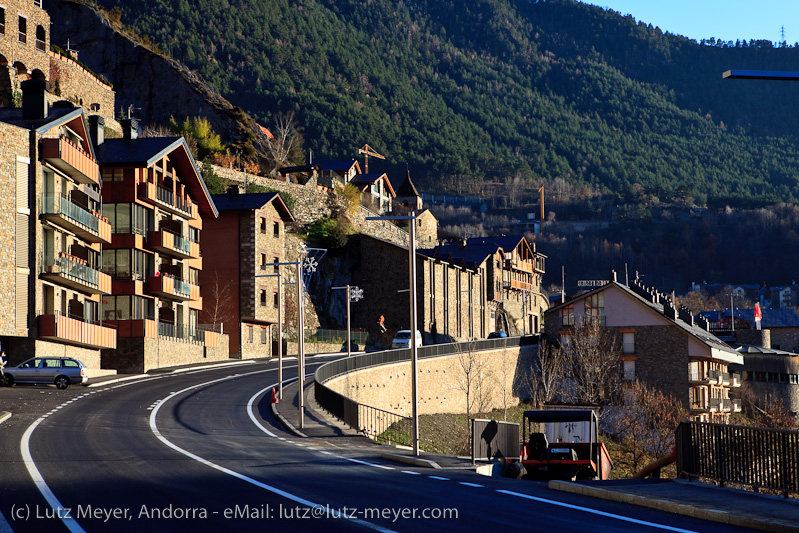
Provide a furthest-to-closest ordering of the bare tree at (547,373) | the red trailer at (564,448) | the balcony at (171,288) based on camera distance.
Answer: the bare tree at (547,373)
the balcony at (171,288)
the red trailer at (564,448)

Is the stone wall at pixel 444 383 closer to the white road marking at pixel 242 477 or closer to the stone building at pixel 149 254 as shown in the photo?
the stone building at pixel 149 254

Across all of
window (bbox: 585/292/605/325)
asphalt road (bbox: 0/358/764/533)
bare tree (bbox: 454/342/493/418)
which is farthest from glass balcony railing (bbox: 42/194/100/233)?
window (bbox: 585/292/605/325)

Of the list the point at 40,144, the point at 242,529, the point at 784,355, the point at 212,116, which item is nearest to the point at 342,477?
the point at 242,529

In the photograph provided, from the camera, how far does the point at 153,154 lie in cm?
6334

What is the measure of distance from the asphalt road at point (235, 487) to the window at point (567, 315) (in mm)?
52638

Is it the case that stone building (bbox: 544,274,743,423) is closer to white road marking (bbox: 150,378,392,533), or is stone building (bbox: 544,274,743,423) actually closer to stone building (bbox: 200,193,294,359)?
stone building (bbox: 200,193,294,359)

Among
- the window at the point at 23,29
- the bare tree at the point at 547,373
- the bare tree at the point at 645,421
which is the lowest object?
the bare tree at the point at 645,421

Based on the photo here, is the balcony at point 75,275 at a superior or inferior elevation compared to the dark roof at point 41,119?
inferior

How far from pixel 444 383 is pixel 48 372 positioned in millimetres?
29622

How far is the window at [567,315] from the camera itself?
8594 centimetres

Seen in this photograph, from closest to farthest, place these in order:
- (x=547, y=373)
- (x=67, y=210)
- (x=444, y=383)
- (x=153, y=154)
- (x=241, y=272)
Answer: (x=67, y=210)
(x=153, y=154)
(x=444, y=383)
(x=241, y=272)
(x=547, y=373)

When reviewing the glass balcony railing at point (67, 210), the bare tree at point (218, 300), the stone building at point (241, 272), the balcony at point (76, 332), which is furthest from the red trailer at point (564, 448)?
the bare tree at point (218, 300)

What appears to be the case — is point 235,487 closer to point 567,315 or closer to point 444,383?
point 444,383

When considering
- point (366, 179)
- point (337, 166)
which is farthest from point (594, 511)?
point (337, 166)
